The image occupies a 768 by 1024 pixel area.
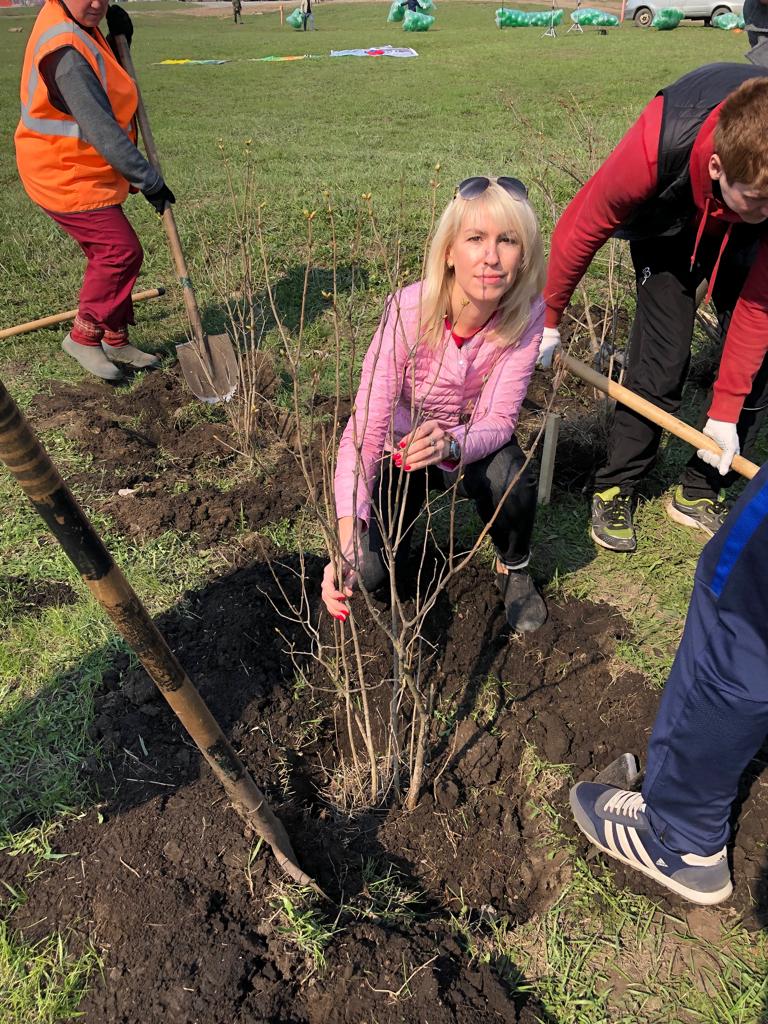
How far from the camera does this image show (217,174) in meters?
8.11

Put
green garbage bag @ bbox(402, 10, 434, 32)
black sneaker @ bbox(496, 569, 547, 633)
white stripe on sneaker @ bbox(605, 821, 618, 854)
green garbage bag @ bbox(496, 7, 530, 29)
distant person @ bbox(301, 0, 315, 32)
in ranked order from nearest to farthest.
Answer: white stripe on sneaker @ bbox(605, 821, 618, 854), black sneaker @ bbox(496, 569, 547, 633), green garbage bag @ bbox(402, 10, 434, 32), green garbage bag @ bbox(496, 7, 530, 29), distant person @ bbox(301, 0, 315, 32)

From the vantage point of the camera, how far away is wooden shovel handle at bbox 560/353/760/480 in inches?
97.0

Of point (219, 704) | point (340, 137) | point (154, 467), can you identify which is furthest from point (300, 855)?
point (340, 137)

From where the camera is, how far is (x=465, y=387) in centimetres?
243

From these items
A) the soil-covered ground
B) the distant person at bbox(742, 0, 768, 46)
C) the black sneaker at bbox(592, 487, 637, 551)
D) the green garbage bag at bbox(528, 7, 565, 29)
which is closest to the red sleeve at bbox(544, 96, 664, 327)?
the black sneaker at bbox(592, 487, 637, 551)

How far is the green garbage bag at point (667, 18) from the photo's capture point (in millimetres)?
22188

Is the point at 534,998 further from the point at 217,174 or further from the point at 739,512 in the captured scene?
the point at 217,174

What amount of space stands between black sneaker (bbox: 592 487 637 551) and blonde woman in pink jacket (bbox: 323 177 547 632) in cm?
52

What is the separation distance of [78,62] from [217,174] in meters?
4.88

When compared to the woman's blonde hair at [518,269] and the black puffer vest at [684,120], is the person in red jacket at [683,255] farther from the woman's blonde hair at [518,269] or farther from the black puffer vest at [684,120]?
the woman's blonde hair at [518,269]

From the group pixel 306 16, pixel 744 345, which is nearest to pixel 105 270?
pixel 744 345

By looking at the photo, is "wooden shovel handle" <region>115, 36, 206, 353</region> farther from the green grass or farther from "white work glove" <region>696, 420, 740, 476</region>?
the green grass

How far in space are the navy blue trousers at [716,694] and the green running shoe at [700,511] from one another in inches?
61.1

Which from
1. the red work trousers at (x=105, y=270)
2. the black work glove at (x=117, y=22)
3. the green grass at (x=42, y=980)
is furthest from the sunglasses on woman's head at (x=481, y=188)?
the black work glove at (x=117, y=22)
